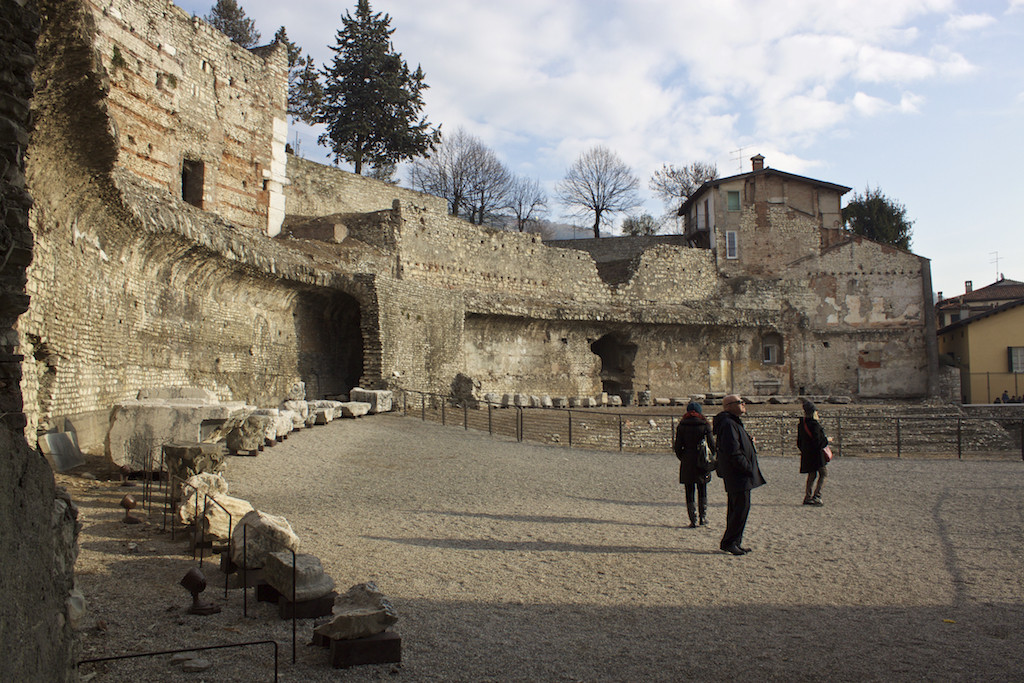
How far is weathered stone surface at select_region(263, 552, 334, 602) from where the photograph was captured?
437 cm

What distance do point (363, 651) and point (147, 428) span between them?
619 centimetres

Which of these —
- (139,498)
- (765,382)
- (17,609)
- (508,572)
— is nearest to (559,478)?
(508,572)

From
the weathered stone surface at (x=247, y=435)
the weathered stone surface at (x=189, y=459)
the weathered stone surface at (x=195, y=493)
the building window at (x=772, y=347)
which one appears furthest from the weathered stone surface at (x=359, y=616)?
the building window at (x=772, y=347)

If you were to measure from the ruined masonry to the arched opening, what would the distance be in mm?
62

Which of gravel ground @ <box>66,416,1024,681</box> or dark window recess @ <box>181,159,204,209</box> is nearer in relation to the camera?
gravel ground @ <box>66,416,1024,681</box>

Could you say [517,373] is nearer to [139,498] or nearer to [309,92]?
[139,498]

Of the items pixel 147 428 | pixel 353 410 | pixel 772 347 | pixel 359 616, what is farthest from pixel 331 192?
pixel 359 616

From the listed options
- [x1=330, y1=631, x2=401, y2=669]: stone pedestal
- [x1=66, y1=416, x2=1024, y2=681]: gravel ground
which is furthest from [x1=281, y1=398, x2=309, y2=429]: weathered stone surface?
[x1=330, y1=631, x2=401, y2=669]: stone pedestal

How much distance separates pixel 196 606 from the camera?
4398 mm

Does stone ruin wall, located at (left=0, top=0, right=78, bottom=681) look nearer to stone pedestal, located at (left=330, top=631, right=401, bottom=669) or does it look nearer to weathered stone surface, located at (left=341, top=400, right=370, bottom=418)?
stone pedestal, located at (left=330, top=631, right=401, bottom=669)

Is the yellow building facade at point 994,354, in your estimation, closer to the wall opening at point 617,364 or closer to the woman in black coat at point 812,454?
the wall opening at point 617,364

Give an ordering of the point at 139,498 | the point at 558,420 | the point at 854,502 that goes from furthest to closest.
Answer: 1. the point at 558,420
2. the point at 854,502
3. the point at 139,498

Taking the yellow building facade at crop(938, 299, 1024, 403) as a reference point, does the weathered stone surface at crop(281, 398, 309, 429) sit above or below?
below

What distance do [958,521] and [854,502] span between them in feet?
4.04
